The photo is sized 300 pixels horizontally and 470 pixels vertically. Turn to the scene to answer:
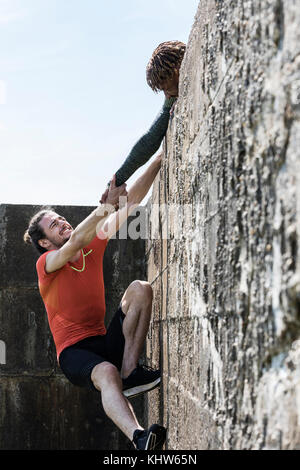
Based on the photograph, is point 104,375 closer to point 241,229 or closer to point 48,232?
point 48,232

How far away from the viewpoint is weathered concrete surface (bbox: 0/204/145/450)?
5.19m

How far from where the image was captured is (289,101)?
1.08m

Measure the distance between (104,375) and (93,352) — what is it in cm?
51

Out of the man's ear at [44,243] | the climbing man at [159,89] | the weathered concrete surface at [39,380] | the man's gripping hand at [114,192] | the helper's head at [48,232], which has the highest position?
the climbing man at [159,89]

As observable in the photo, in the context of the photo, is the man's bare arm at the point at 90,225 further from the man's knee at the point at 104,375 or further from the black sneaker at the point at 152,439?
the black sneaker at the point at 152,439

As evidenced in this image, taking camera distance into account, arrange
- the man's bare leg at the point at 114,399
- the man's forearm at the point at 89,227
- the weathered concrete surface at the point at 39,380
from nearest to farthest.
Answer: the man's bare leg at the point at 114,399
the man's forearm at the point at 89,227
the weathered concrete surface at the point at 39,380

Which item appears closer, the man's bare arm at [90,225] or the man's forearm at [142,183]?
the man's bare arm at [90,225]

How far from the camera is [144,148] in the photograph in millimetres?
3383

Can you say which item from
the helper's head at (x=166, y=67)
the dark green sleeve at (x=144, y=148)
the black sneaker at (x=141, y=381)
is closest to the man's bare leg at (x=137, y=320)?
the black sneaker at (x=141, y=381)

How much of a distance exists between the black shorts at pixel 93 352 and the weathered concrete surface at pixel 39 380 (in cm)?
171

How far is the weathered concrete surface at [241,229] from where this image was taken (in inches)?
42.7

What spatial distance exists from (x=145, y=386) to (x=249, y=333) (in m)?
2.12

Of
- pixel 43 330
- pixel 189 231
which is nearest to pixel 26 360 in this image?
pixel 43 330

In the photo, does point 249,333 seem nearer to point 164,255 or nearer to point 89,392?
point 164,255
